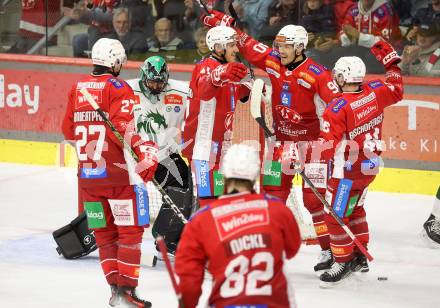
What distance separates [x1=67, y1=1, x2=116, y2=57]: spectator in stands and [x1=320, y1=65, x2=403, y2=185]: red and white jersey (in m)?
4.46

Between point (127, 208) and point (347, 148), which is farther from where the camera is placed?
point (347, 148)

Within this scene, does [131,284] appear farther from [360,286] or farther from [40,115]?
[40,115]

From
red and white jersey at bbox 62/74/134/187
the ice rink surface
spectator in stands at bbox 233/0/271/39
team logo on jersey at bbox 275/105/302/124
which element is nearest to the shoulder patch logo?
team logo on jersey at bbox 275/105/302/124

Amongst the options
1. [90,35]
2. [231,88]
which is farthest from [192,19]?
[231,88]

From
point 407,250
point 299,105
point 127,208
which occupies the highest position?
point 299,105

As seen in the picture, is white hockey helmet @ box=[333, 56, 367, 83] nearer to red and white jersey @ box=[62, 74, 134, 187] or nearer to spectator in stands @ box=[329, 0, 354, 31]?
red and white jersey @ box=[62, 74, 134, 187]

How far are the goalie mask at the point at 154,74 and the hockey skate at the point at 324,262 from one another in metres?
1.43

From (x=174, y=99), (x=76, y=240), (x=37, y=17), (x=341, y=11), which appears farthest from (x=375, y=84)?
(x=37, y=17)

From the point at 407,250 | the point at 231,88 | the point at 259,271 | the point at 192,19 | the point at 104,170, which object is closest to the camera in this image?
the point at 259,271

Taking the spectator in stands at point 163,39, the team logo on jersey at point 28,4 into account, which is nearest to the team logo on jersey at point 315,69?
the spectator in stands at point 163,39

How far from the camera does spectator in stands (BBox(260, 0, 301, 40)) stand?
32.6 ft

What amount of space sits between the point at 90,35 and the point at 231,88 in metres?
3.96

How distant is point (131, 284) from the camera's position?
610 centimetres

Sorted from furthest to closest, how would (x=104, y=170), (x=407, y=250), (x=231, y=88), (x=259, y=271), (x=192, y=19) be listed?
1. (x=192, y=19)
2. (x=407, y=250)
3. (x=231, y=88)
4. (x=104, y=170)
5. (x=259, y=271)
